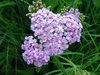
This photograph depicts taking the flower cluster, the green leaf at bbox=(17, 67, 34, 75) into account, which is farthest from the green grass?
the flower cluster

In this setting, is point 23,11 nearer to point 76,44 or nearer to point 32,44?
point 32,44

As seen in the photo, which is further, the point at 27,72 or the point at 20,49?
the point at 20,49

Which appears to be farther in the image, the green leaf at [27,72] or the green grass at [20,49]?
the green leaf at [27,72]

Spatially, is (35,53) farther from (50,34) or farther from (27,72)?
(27,72)

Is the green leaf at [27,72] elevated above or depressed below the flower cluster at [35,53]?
below

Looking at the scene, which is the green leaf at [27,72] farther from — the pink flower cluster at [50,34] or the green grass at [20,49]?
the pink flower cluster at [50,34]

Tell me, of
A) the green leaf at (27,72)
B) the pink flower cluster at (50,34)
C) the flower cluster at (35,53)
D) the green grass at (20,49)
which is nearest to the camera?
the pink flower cluster at (50,34)

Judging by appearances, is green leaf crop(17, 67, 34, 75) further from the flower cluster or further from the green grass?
the flower cluster

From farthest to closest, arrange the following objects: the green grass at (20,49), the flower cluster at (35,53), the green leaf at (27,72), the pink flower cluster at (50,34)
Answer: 1. the green leaf at (27,72)
2. the green grass at (20,49)
3. the flower cluster at (35,53)
4. the pink flower cluster at (50,34)

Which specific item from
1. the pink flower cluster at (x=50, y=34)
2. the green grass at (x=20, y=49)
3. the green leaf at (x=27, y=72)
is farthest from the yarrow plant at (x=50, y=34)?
the green leaf at (x=27, y=72)

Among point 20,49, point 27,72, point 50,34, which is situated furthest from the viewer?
point 20,49

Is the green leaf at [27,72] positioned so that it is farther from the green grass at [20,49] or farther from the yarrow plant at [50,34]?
the yarrow plant at [50,34]

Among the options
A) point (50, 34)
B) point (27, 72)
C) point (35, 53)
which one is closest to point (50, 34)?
point (50, 34)
